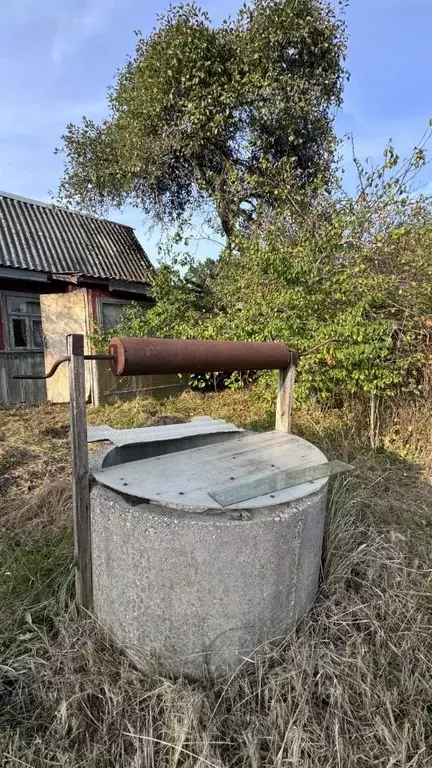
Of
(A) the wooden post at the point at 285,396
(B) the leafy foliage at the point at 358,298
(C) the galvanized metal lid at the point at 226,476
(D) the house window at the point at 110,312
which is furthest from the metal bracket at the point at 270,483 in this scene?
(D) the house window at the point at 110,312

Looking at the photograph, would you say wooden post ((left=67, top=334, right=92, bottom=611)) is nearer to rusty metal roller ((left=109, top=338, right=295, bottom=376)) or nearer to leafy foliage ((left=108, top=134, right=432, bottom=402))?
rusty metal roller ((left=109, top=338, right=295, bottom=376))

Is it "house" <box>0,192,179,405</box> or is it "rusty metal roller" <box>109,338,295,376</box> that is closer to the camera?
"rusty metal roller" <box>109,338,295,376</box>

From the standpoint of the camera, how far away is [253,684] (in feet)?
5.30

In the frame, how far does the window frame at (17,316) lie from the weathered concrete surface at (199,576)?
731cm

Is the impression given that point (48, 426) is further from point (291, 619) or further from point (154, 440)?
point (291, 619)

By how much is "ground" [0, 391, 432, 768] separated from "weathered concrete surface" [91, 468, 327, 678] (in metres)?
0.11

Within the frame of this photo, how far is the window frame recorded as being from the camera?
7883 mm

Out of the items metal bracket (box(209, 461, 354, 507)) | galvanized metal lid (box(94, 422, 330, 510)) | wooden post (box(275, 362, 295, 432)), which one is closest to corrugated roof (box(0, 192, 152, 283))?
wooden post (box(275, 362, 295, 432))

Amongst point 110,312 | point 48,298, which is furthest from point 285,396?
point 48,298

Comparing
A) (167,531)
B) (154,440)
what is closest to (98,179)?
(154,440)

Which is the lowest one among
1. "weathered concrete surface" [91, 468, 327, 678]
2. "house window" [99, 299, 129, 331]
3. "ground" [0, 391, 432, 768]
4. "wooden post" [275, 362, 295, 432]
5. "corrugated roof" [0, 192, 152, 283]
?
"ground" [0, 391, 432, 768]

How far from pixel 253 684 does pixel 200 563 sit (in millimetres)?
555

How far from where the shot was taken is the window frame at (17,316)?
788 centimetres

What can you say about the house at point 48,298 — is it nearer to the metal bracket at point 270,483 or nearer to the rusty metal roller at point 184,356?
the rusty metal roller at point 184,356
